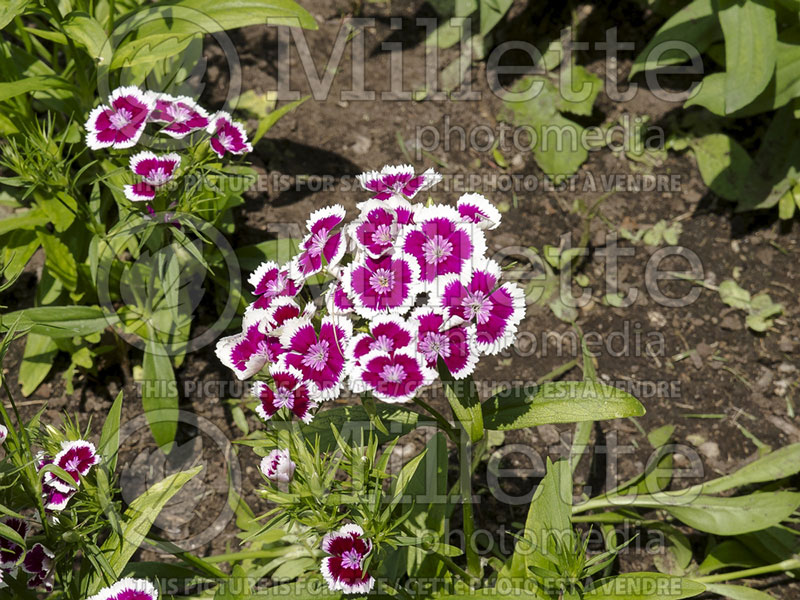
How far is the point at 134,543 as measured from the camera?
6.67 feet

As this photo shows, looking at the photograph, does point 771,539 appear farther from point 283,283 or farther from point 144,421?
point 144,421

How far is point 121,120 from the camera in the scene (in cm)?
243

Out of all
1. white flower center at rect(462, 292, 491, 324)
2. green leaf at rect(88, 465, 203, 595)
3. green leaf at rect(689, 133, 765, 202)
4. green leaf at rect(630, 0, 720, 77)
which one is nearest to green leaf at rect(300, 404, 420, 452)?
green leaf at rect(88, 465, 203, 595)

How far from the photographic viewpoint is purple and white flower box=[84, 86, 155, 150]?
7.86ft

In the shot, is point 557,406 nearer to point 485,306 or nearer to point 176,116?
point 485,306

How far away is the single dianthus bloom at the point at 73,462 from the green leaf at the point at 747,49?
2516 millimetres

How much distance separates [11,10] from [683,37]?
2627 mm

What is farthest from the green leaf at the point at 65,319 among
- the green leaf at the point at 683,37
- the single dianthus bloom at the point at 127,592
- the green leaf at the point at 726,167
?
the green leaf at the point at 726,167

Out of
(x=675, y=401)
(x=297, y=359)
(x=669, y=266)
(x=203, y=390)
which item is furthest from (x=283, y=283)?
(x=669, y=266)

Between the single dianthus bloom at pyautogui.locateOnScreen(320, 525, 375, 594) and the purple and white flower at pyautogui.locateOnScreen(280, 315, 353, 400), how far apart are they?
35 centimetres

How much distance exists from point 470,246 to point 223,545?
4.99ft

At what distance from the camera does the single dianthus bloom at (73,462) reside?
1842mm

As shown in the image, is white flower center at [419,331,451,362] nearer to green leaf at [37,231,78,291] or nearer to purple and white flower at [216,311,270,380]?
purple and white flower at [216,311,270,380]

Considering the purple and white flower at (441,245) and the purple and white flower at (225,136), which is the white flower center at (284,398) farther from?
the purple and white flower at (225,136)
